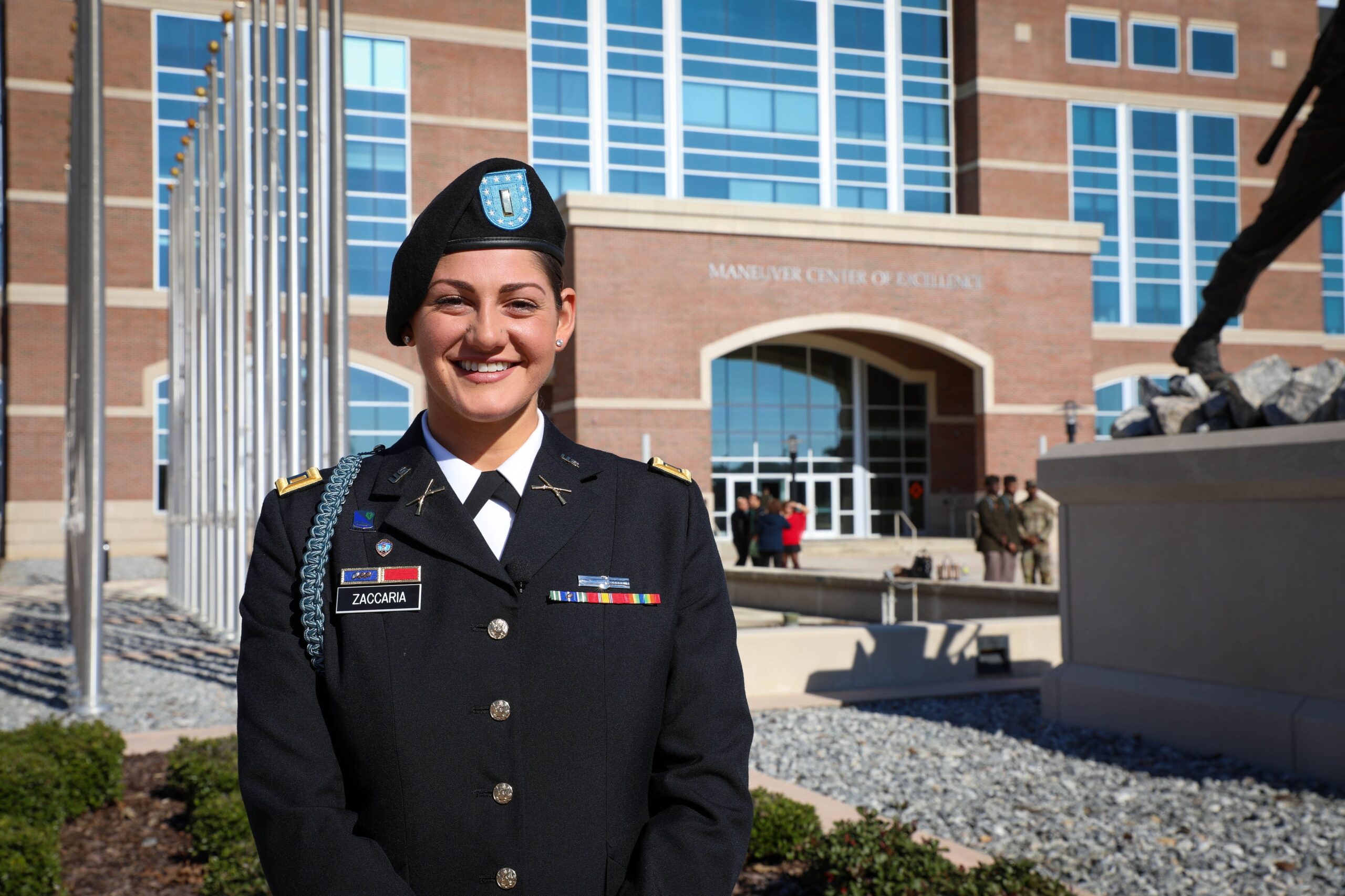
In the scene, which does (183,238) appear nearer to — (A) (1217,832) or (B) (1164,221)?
(A) (1217,832)

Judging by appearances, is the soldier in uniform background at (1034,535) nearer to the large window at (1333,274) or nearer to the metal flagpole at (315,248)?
the metal flagpole at (315,248)

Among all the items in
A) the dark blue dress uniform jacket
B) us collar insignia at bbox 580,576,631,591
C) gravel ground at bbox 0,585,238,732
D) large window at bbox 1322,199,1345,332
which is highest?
large window at bbox 1322,199,1345,332

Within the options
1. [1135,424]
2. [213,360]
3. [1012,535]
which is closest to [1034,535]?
[1012,535]

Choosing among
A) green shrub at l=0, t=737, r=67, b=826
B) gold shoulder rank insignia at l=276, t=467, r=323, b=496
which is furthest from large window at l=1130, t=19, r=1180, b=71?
gold shoulder rank insignia at l=276, t=467, r=323, b=496

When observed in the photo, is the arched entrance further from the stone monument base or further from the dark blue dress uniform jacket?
the dark blue dress uniform jacket

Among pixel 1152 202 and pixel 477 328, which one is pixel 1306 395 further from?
pixel 1152 202

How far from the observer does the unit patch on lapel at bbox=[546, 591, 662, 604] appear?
6.20ft

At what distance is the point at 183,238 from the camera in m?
20.5

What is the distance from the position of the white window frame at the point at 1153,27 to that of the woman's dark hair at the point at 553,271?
4574 cm

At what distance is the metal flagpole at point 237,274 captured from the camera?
48.1 ft

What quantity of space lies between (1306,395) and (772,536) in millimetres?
15358

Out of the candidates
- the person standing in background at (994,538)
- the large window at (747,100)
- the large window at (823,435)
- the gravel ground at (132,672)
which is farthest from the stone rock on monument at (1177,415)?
the large window at (747,100)

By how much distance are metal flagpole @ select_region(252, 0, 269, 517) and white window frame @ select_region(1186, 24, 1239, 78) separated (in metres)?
38.4

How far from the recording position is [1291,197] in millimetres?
8219
